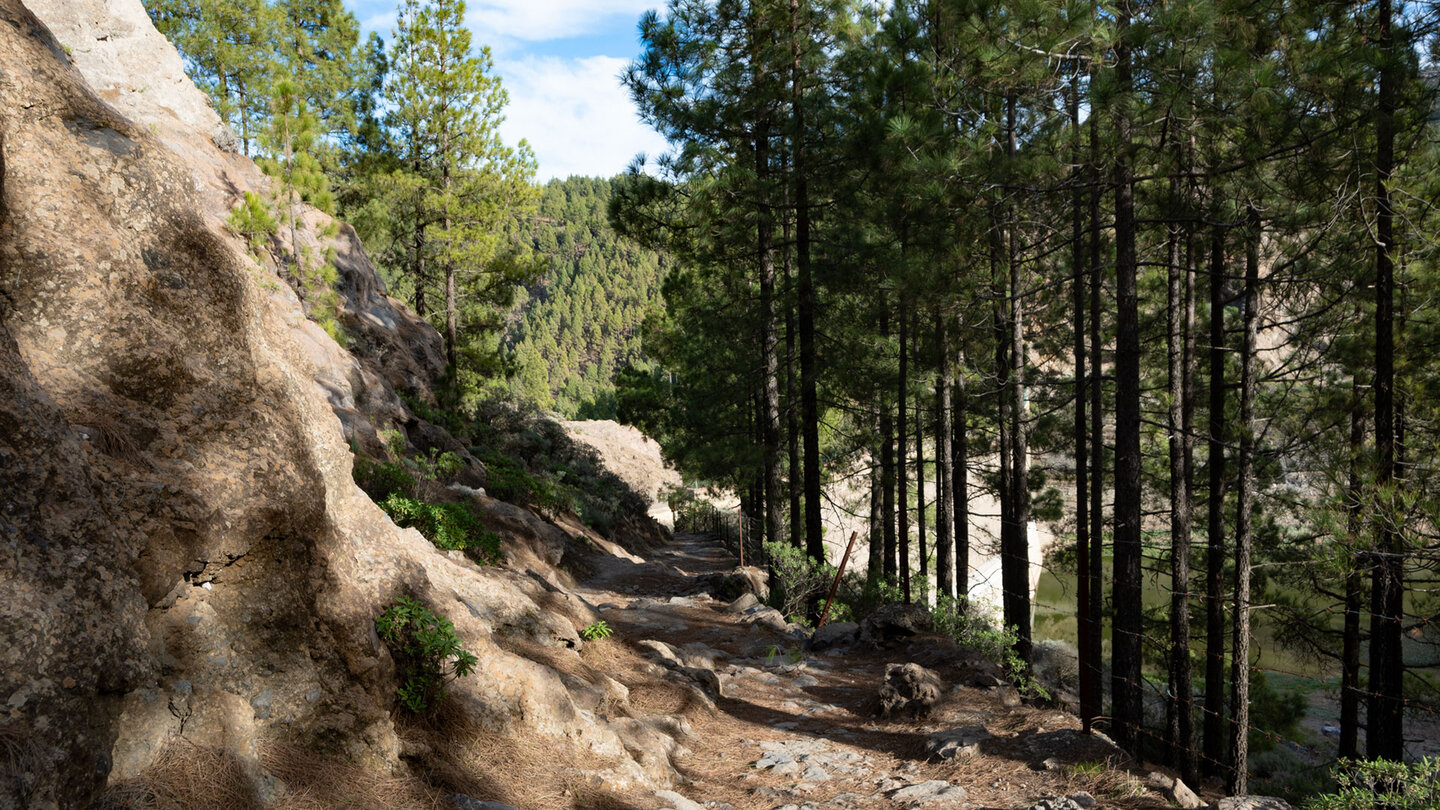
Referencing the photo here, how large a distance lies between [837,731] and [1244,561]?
5916mm

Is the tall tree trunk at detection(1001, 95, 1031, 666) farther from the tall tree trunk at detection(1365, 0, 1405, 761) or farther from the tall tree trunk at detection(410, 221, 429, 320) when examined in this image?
the tall tree trunk at detection(410, 221, 429, 320)

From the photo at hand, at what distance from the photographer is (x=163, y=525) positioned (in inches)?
128

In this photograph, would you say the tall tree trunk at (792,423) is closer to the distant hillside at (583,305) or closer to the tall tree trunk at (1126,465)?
the tall tree trunk at (1126,465)

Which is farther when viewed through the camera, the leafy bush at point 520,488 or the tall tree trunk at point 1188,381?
the leafy bush at point 520,488

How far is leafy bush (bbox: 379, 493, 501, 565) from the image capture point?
8.55 metres

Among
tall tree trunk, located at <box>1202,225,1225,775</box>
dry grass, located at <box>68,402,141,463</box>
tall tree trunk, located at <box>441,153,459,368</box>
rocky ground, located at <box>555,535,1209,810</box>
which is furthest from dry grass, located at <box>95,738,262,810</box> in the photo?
tall tree trunk, located at <box>441,153,459,368</box>

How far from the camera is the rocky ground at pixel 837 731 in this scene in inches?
211

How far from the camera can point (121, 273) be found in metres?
3.55

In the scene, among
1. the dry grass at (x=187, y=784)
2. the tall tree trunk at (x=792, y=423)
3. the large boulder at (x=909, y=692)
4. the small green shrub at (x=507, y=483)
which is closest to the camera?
the dry grass at (x=187, y=784)

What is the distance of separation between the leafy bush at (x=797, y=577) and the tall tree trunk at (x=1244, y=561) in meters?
5.40

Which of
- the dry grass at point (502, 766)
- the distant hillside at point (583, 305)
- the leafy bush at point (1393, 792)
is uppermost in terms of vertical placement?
the distant hillside at point (583, 305)

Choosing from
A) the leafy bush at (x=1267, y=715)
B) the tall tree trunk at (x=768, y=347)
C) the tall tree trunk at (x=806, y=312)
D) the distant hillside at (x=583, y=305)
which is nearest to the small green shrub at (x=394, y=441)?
the tall tree trunk at (x=768, y=347)

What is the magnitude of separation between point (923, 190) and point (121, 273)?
283 inches

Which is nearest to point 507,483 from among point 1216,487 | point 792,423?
point 792,423
